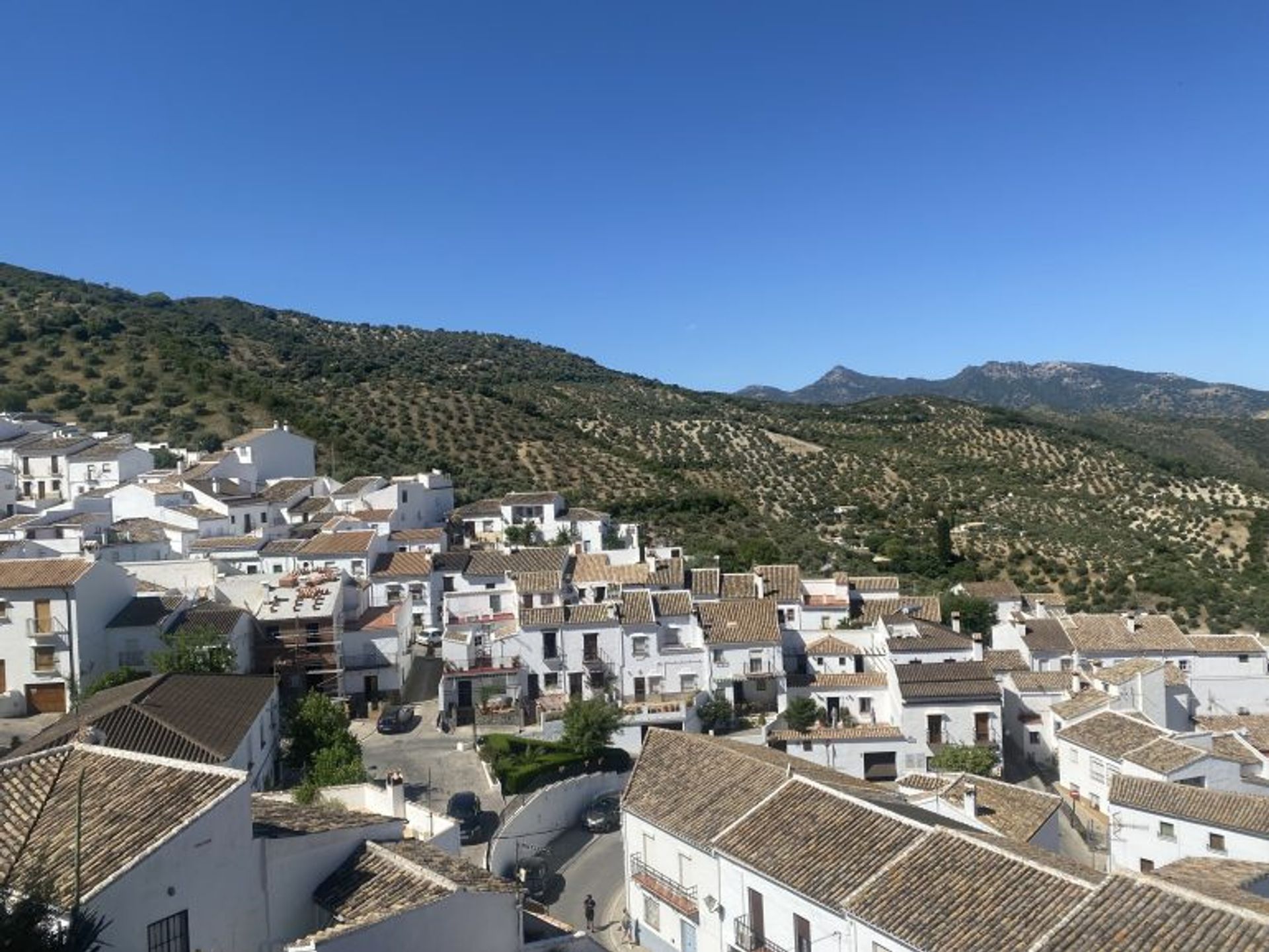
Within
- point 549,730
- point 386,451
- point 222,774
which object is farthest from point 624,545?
point 222,774

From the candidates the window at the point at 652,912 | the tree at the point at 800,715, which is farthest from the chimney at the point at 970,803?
the tree at the point at 800,715

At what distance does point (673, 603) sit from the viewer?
3350cm

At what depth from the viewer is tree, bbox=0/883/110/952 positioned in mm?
6230

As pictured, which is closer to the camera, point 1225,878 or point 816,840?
point 816,840

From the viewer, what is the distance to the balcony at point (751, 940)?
1534 cm

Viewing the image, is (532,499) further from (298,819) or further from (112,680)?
(298,819)

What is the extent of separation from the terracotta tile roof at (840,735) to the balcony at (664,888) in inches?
445

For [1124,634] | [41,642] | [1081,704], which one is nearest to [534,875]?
[41,642]

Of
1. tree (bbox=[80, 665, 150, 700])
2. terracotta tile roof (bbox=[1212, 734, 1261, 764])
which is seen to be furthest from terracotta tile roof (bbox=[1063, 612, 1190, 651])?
tree (bbox=[80, 665, 150, 700])

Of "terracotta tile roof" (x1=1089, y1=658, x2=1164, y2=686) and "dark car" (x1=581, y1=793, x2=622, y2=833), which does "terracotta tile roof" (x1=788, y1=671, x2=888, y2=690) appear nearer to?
"terracotta tile roof" (x1=1089, y1=658, x2=1164, y2=686)

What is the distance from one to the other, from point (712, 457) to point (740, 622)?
152 feet

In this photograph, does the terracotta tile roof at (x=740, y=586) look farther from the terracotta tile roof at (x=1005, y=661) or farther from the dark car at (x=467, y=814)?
the dark car at (x=467, y=814)

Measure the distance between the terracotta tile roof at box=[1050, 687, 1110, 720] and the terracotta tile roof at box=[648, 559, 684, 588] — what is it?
1373 centimetres

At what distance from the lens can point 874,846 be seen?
48.1 ft
